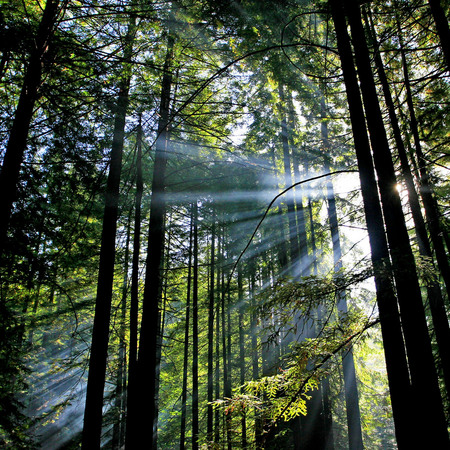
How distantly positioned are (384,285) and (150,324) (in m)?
5.36

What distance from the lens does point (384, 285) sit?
284 cm

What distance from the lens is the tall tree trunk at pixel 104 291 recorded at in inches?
215

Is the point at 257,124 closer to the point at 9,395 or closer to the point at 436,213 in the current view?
the point at 436,213

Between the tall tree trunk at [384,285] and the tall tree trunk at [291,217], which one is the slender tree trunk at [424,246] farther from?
the tall tree trunk at [291,217]

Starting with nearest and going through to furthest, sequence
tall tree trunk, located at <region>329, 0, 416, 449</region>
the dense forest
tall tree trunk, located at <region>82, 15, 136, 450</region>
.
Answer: tall tree trunk, located at <region>329, 0, 416, 449</region>
the dense forest
tall tree trunk, located at <region>82, 15, 136, 450</region>

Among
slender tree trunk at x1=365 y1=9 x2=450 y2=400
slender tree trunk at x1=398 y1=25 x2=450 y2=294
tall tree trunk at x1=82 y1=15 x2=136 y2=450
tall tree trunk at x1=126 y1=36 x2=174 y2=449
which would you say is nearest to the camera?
slender tree trunk at x1=365 y1=9 x2=450 y2=400

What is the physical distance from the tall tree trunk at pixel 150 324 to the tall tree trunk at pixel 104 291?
30.6 inches

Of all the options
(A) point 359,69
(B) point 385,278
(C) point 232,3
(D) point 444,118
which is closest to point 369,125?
(A) point 359,69

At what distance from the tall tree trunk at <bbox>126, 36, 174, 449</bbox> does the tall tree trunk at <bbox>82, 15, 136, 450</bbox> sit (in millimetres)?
778

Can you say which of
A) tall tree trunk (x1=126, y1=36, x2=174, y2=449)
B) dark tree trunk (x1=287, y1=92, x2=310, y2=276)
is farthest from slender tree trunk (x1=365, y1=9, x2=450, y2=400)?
dark tree trunk (x1=287, y1=92, x2=310, y2=276)

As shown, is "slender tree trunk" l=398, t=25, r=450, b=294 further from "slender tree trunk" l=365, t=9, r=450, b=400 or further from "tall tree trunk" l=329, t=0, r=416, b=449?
"tall tree trunk" l=329, t=0, r=416, b=449

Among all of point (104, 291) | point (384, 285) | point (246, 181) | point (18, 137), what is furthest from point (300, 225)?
point (18, 137)

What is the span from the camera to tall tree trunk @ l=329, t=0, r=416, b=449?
2.65 metres

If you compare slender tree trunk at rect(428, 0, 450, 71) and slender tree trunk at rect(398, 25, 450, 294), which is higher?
slender tree trunk at rect(428, 0, 450, 71)
